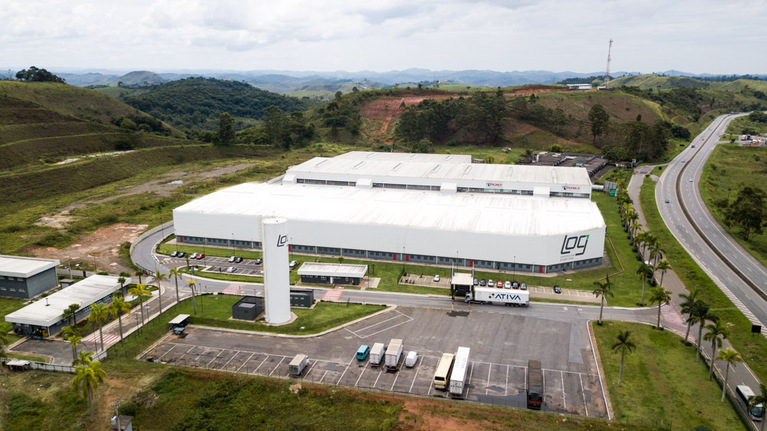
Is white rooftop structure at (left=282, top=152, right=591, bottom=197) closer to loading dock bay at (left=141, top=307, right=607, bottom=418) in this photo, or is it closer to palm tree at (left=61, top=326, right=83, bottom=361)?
loading dock bay at (left=141, top=307, right=607, bottom=418)

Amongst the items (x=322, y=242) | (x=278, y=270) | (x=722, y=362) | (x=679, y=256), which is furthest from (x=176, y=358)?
(x=679, y=256)

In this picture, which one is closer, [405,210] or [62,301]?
[62,301]

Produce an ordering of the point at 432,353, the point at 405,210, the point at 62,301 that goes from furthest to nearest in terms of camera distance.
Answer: the point at 405,210, the point at 62,301, the point at 432,353

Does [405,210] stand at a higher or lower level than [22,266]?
higher

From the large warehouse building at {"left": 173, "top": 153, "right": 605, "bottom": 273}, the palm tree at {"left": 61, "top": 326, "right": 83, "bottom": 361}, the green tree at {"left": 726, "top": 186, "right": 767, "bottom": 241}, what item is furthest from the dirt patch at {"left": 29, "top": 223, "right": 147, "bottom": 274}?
the green tree at {"left": 726, "top": 186, "right": 767, "bottom": 241}

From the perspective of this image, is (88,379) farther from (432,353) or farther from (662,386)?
(662,386)

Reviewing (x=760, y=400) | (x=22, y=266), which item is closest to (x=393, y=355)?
(x=760, y=400)

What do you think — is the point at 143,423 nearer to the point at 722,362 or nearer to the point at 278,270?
the point at 278,270
